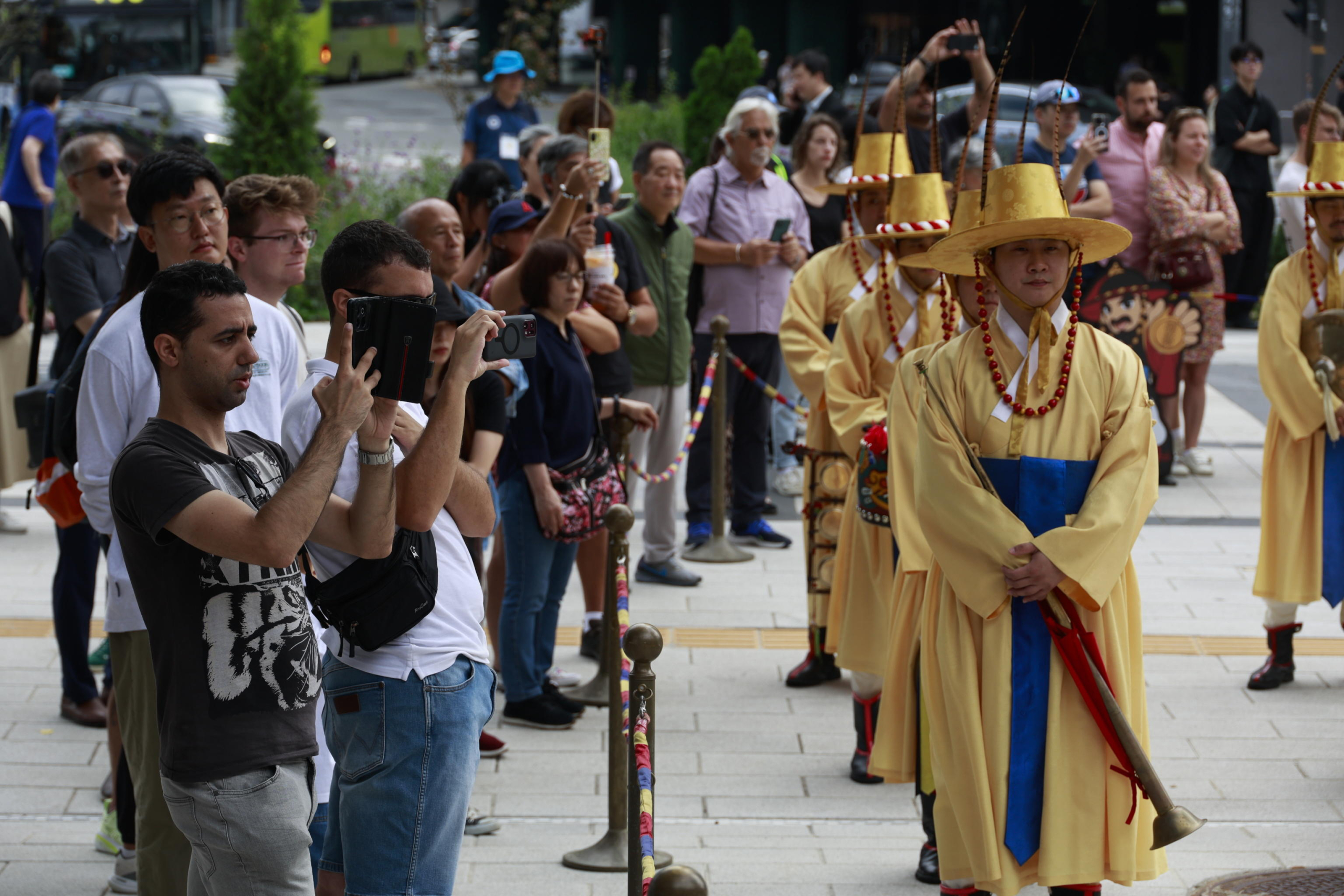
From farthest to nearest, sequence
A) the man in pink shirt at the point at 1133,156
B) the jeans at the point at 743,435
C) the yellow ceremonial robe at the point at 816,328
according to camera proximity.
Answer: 1. the man in pink shirt at the point at 1133,156
2. the jeans at the point at 743,435
3. the yellow ceremonial robe at the point at 816,328

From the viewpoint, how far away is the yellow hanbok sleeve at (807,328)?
613 centimetres

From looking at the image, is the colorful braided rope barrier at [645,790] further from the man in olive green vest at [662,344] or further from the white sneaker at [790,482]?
the white sneaker at [790,482]

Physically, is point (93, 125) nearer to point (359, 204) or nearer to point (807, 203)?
point (359, 204)

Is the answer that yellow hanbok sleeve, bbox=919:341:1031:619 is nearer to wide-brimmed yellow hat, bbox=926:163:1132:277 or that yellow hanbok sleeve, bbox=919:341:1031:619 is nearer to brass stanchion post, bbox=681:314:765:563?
Result: wide-brimmed yellow hat, bbox=926:163:1132:277

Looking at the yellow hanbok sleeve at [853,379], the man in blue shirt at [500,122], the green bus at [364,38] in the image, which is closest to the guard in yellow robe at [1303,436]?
the yellow hanbok sleeve at [853,379]

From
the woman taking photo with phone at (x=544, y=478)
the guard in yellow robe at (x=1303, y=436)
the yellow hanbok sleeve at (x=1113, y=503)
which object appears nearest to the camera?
the yellow hanbok sleeve at (x=1113, y=503)

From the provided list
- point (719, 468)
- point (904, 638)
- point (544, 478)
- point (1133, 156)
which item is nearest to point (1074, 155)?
point (1133, 156)

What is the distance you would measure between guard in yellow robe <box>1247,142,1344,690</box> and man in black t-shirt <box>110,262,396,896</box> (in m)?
4.09

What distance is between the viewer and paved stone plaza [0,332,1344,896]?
15.1 feet

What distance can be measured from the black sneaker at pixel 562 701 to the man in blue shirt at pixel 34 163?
280 inches

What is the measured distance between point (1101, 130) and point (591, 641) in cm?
487

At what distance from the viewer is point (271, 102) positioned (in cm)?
1526

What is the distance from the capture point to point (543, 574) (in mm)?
5676

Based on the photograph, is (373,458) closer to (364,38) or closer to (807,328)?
(807,328)
